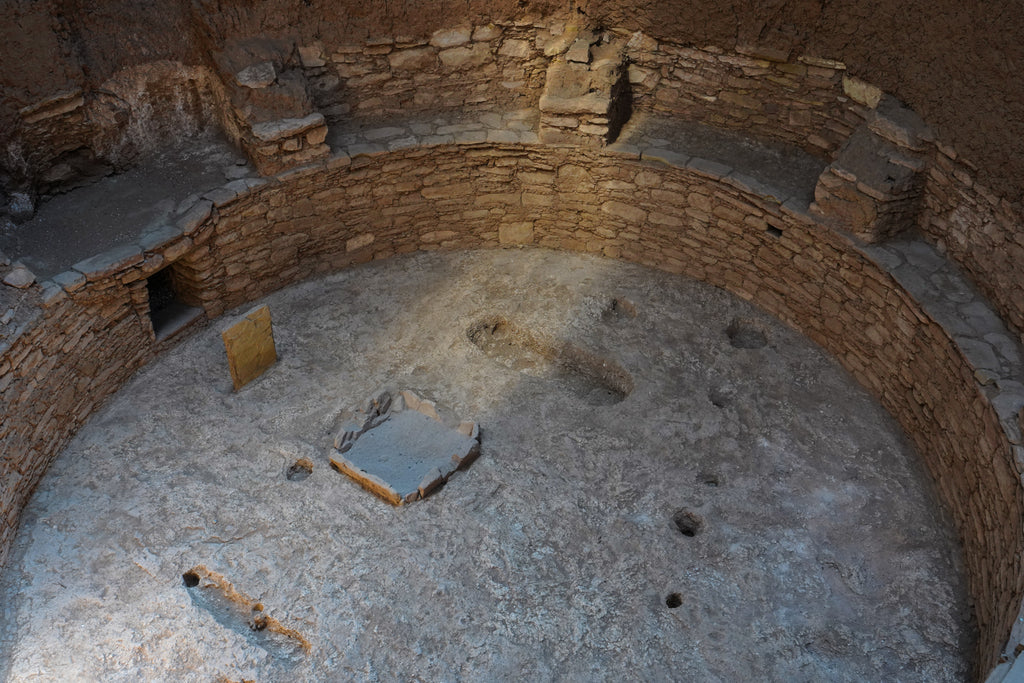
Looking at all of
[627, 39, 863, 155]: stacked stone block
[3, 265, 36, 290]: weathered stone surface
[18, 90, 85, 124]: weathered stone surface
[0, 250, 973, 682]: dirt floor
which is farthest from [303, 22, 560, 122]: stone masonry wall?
[3, 265, 36, 290]: weathered stone surface

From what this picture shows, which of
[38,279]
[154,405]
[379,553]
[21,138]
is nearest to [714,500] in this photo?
[379,553]

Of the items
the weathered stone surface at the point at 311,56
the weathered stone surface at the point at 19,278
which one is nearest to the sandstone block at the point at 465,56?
the weathered stone surface at the point at 311,56

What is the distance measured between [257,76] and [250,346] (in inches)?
88.6

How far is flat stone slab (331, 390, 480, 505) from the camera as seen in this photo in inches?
232

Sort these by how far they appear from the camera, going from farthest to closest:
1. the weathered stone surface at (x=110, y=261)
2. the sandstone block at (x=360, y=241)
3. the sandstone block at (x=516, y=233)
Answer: the sandstone block at (x=516, y=233) < the sandstone block at (x=360, y=241) < the weathered stone surface at (x=110, y=261)

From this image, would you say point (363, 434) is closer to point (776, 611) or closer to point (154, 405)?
point (154, 405)

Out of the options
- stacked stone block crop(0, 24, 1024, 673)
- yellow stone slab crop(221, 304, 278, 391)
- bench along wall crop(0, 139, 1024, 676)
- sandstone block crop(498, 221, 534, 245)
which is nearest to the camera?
bench along wall crop(0, 139, 1024, 676)

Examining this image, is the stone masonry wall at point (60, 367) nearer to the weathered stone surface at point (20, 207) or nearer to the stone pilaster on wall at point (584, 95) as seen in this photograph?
the weathered stone surface at point (20, 207)

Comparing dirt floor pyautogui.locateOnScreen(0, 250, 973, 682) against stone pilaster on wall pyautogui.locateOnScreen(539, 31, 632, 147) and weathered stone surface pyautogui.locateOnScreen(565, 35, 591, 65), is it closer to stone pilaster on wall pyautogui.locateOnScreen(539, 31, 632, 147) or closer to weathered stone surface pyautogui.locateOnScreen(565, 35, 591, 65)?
stone pilaster on wall pyautogui.locateOnScreen(539, 31, 632, 147)

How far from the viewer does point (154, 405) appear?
257 inches

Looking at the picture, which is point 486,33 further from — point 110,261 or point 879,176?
point 110,261

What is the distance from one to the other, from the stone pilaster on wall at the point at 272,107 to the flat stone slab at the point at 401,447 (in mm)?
2262

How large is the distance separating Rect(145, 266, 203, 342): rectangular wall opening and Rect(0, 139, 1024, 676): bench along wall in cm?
13

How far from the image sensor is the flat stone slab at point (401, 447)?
19.4 ft
